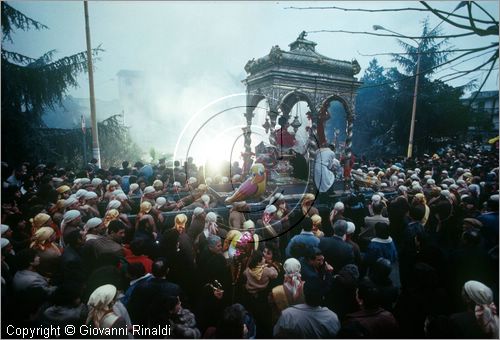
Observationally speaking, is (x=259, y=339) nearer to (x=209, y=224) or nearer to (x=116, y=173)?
(x=209, y=224)

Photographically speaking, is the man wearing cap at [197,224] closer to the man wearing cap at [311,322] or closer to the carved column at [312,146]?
the man wearing cap at [311,322]

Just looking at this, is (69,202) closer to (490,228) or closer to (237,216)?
(237,216)

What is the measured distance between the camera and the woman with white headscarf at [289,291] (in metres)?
3.42

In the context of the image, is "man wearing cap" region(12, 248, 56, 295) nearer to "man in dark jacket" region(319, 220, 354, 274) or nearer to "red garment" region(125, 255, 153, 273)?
"red garment" region(125, 255, 153, 273)

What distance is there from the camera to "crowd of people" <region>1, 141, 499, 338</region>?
3.01 meters

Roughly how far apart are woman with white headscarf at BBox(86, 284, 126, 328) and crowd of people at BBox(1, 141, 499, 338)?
0.01 m

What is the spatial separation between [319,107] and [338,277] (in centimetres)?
719

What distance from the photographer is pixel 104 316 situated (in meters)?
3.04

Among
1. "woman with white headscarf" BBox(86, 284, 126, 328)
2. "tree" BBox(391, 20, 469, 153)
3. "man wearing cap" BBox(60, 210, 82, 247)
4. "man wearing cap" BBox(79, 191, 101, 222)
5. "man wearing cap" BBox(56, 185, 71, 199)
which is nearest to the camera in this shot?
"woman with white headscarf" BBox(86, 284, 126, 328)

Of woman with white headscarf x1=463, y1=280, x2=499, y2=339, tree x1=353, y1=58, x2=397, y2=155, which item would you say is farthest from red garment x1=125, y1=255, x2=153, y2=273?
tree x1=353, y1=58, x2=397, y2=155

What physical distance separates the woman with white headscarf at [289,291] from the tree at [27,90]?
8764 mm

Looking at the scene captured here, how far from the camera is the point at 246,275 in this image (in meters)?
3.73

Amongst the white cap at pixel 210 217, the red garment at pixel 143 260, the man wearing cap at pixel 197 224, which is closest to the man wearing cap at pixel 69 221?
the red garment at pixel 143 260

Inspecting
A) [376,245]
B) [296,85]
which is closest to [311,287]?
[376,245]
